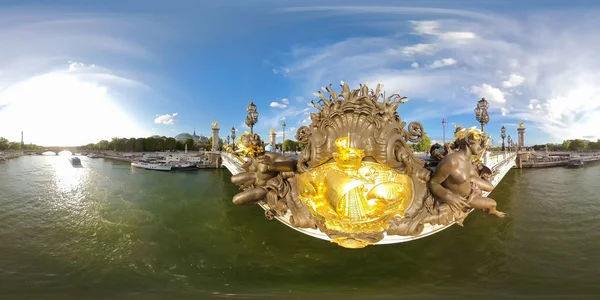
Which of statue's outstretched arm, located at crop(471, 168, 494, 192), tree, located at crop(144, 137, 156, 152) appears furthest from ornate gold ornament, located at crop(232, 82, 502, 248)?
tree, located at crop(144, 137, 156, 152)

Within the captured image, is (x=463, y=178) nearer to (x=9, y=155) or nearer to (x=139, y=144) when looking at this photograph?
(x=139, y=144)

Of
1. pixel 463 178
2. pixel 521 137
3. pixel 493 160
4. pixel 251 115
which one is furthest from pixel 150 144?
pixel 521 137

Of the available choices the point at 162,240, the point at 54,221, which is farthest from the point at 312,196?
the point at 54,221

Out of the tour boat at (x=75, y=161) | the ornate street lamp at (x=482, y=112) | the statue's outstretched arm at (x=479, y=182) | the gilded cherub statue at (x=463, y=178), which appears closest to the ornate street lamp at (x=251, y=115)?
the gilded cherub statue at (x=463, y=178)

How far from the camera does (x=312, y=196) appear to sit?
3361mm

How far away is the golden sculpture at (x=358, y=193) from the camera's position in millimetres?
3117

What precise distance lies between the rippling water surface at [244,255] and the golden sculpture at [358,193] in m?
0.47

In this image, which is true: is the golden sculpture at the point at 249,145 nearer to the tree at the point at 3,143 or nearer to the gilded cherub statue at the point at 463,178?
the gilded cherub statue at the point at 463,178

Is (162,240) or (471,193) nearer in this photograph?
(471,193)

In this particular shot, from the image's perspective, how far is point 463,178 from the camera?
2.88 metres

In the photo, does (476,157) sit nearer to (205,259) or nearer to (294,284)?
(294,284)

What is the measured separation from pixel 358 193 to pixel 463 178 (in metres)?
1.25

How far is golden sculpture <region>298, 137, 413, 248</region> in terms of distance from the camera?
312 cm

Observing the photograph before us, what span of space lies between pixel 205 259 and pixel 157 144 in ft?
22.4
